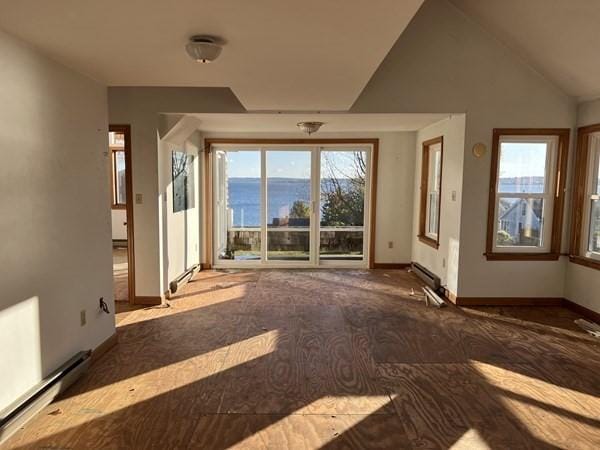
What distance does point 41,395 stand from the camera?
8.25ft

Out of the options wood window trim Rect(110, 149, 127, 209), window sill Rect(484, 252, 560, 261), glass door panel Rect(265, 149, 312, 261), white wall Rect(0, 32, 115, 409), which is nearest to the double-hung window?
window sill Rect(484, 252, 560, 261)

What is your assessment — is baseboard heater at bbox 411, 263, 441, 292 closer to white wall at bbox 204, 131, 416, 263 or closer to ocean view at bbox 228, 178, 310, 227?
white wall at bbox 204, 131, 416, 263

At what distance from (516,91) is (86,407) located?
4.80m

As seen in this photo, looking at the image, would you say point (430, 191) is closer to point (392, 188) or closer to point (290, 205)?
point (392, 188)

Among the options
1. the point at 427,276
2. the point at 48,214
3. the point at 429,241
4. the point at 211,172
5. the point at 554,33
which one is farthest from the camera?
the point at 211,172

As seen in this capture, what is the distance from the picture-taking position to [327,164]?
6.67 m

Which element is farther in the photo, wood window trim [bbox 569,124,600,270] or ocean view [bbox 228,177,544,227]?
ocean view [bbox 228,177,544,227]

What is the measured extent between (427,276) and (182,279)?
3.20 m

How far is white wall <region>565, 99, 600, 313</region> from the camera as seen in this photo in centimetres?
419

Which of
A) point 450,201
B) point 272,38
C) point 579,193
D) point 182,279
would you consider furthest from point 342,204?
point 272,38

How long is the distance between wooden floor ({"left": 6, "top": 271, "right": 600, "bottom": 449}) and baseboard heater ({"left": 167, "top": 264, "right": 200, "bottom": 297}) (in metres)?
0.38

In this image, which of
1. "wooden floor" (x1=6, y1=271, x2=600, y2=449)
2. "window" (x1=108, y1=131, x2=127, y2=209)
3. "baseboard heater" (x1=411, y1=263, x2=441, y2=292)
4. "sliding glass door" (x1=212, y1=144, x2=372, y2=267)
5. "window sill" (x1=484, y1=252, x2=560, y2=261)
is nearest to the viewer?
"wooden floor" (x1=6, y1=271, x2=600, y2=449)

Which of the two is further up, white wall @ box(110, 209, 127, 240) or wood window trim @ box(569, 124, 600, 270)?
wood window trim @ box(569, 124, 600, 270)

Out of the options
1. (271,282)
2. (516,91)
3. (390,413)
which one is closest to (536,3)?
(516,91)
